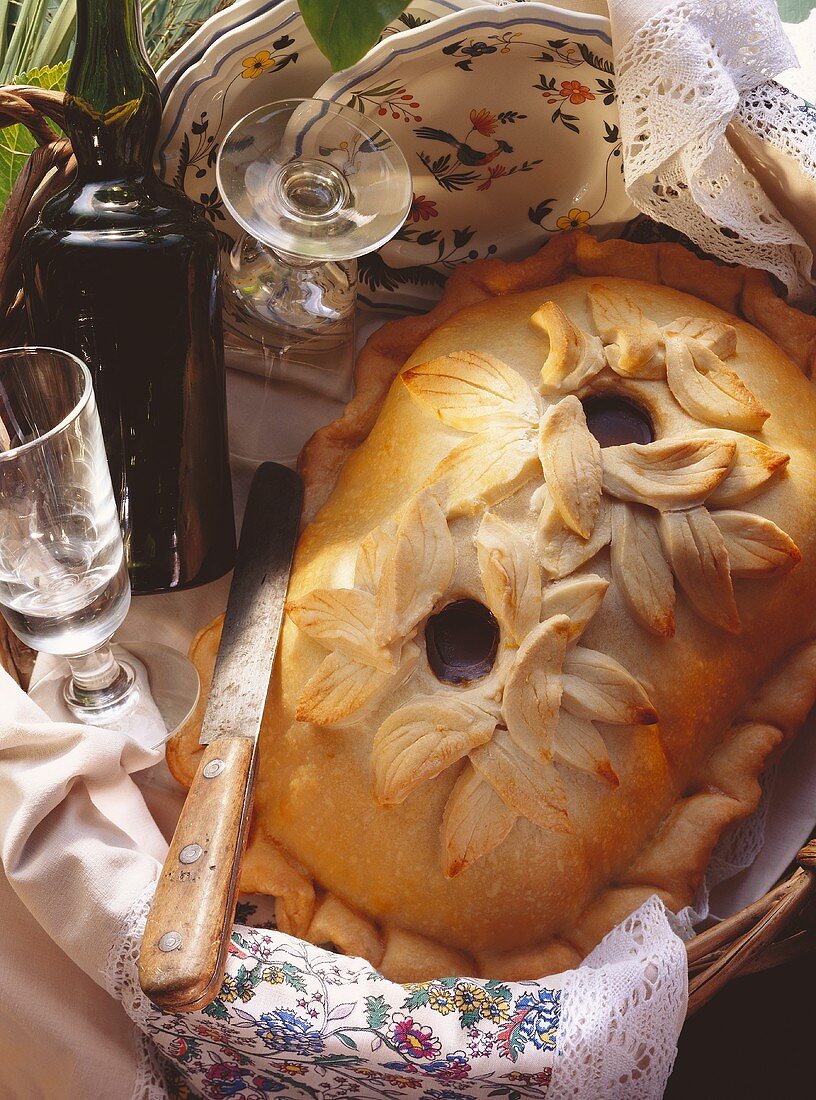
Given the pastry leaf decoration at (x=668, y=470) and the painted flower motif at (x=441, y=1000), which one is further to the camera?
the pastry leaf decoration at (x=668, y=470)

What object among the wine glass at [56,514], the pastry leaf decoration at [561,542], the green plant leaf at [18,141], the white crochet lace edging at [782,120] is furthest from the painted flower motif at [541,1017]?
the green plant leaf at [18,141]

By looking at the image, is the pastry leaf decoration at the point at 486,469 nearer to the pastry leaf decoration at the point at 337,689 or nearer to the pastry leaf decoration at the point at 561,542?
the pastry leaf decoration at the point at 561,542

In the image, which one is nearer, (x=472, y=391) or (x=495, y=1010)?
(x=495, y=1010)

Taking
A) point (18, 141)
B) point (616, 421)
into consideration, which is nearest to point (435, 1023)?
point (616, 421)

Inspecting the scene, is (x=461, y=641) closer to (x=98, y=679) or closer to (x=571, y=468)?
(x=571, y=468)

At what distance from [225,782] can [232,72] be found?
699 millimetres

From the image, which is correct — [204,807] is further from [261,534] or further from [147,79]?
[147,79]

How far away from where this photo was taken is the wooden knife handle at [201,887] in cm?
77

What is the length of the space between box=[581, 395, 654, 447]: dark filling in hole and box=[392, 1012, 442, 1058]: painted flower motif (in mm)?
555

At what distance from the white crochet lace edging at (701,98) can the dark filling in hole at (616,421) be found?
22 centimetres

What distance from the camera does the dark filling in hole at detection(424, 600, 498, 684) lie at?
0.95 m

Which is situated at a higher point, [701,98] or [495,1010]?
[701,98]

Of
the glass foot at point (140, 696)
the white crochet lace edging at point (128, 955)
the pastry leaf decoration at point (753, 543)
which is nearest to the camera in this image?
the white crochet lace edging at point (128, 955)

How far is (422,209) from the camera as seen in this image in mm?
1255
